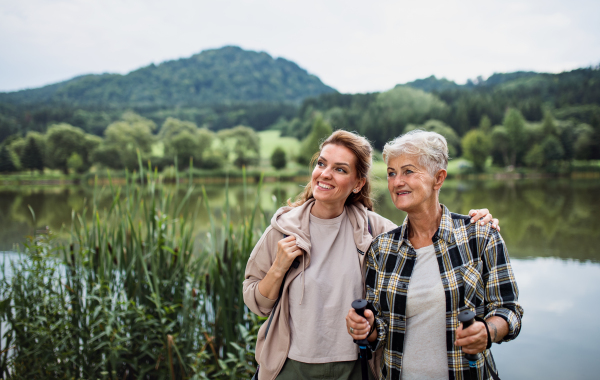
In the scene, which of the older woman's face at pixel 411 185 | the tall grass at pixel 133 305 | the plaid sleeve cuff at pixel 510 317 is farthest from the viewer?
the tall grass at pixel 133 305

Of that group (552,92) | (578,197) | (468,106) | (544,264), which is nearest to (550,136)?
(468,106)

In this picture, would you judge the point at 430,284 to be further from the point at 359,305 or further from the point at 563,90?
the point at 563,90

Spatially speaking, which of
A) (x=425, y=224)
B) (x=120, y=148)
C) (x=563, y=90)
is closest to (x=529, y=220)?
(x=425, y=224)

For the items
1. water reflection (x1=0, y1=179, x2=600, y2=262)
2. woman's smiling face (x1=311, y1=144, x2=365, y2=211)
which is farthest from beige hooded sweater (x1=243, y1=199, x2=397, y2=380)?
water reflection (x1=0, y1=179, x2=600, y2=262)

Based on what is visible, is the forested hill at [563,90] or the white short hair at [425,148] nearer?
the white short hair at [425,148]

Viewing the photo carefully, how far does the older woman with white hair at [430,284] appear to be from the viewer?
1.35 meters

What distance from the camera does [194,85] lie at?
506ft

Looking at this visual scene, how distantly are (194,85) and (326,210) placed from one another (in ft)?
541

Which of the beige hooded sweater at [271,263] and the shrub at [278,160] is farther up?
the beige hooded sweater at [271,263]

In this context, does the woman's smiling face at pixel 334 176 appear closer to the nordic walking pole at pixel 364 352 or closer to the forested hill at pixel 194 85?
the nordic walking pole at pixel 364 352

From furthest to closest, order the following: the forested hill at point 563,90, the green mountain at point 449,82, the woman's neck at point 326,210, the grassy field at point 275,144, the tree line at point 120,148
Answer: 1. the green mountain at point 449,82
2. the forested hill at point 563,90
3. the grassy field at point 275,144
4. the tree line at point 120,148
5. the woman's neck at point 326,210

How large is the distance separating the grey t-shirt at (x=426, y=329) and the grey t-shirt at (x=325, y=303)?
247 mm

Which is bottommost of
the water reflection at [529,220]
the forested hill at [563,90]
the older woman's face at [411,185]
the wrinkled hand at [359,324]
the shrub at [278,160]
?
the water reflection at [529,220]

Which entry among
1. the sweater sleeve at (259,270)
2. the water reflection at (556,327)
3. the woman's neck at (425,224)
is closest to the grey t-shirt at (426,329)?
the woman's neck at (425,224)
